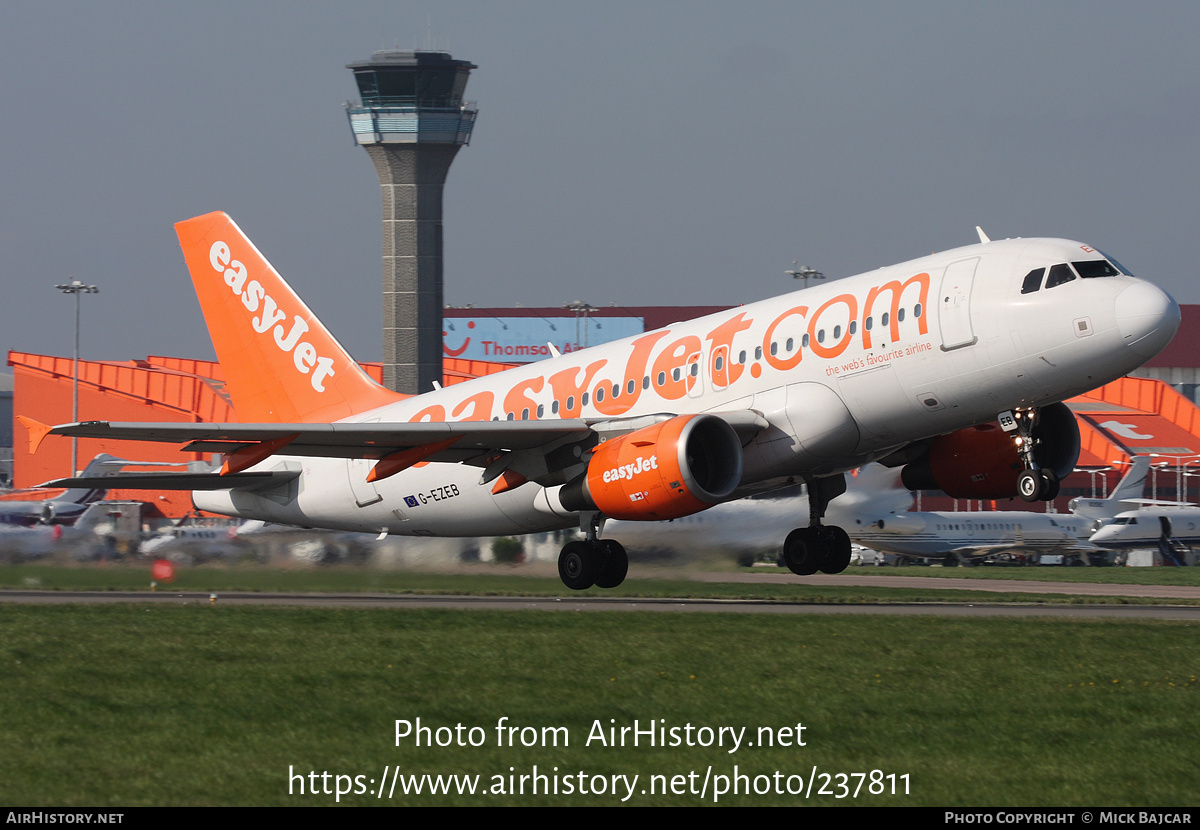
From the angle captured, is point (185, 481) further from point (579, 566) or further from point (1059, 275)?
point (1059, 275)

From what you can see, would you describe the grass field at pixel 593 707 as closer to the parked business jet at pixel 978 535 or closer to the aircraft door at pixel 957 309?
the aircraft door at pixel 957 309

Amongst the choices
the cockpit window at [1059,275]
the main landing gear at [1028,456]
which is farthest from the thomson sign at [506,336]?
the cockpit window at [1059,275]

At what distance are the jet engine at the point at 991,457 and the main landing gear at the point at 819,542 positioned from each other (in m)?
2.09

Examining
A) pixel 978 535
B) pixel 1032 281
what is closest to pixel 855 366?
pixel 1032 281

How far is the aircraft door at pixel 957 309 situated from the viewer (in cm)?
2411

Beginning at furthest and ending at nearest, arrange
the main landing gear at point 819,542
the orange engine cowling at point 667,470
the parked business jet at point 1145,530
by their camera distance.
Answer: the parked business jet at point 1145,530 < the main landing gear at point 819,542 < the orange engine cowling at point 667,470

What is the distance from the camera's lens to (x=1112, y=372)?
23484 mm

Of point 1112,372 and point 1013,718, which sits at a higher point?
point 1112,372

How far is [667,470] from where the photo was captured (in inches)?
999

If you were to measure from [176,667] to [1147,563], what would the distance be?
52.4 m

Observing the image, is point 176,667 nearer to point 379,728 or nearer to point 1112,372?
point 379,728

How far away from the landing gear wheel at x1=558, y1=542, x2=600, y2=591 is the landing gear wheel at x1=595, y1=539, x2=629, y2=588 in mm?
126
